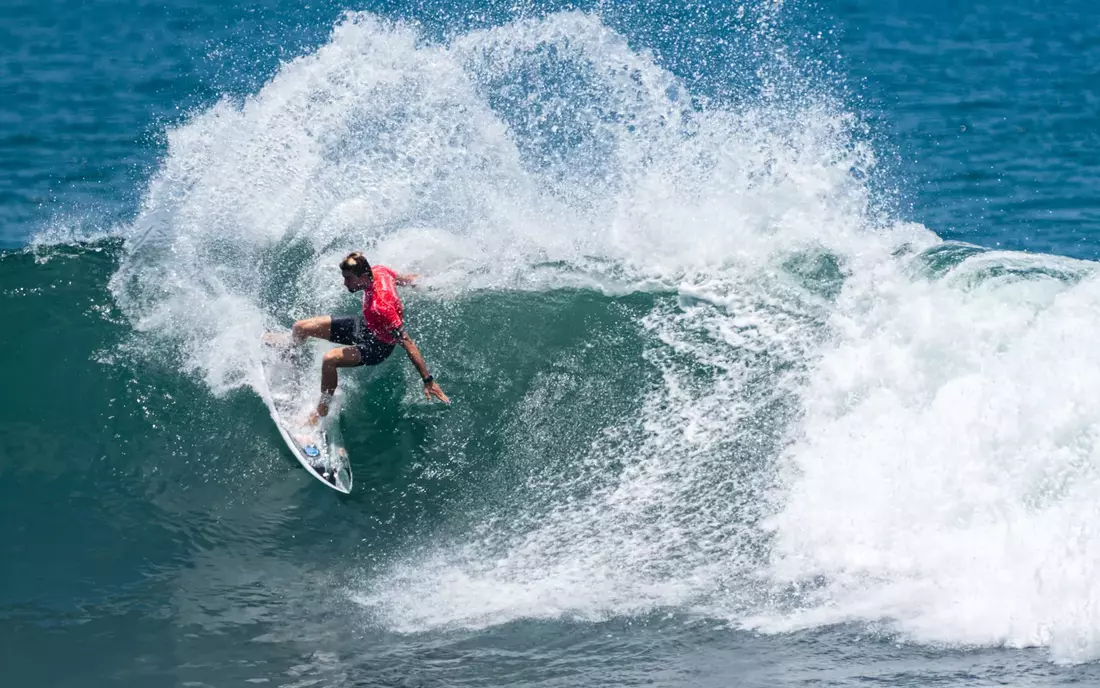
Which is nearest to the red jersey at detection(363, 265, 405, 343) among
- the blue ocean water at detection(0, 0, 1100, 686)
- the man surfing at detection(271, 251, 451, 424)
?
the man surfing at detection(271, 251, 451, 424)

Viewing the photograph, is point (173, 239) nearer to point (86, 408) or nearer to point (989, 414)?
point (86, 408)

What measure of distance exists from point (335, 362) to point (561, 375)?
2.13m

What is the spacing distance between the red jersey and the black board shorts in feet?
0.39

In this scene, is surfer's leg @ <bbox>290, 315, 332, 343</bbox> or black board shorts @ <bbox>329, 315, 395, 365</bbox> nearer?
black board shorts @ <bbox>329, 315, 395, 365</bbox>

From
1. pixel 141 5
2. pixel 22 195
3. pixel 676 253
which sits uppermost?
pixel 141 5

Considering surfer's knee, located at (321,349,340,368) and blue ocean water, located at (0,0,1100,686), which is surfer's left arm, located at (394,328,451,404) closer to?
surfer's knee, located at (321,349,340,368)

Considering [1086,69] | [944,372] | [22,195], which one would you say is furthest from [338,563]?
[1086,69]

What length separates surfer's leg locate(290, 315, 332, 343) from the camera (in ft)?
32.1

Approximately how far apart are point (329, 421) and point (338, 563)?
1419 millimetres

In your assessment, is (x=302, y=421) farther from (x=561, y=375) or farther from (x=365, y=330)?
(x=561, y=375)

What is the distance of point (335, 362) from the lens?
9.47 metres

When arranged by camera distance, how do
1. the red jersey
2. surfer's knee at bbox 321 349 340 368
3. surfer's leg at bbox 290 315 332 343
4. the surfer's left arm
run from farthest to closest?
surfer's leg at bbox 290 315 332 343
surfer's knee at bbox 321 349 340 368
the red jersey
the surfer's left arm

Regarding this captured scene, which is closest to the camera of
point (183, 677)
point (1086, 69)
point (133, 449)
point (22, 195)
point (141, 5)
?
point (183, 677)

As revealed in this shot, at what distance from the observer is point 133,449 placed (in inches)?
385
